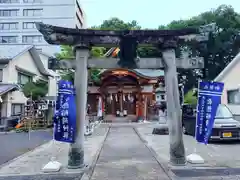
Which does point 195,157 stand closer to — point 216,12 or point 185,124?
point 185,124

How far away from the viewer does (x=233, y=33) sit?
89.9 ft

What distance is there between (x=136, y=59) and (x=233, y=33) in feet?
77.6

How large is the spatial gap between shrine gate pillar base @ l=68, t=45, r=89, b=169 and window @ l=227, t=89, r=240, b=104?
41.6 feet

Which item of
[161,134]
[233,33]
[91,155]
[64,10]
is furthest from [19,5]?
[91,155]

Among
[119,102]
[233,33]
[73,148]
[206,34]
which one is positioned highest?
[233,33]

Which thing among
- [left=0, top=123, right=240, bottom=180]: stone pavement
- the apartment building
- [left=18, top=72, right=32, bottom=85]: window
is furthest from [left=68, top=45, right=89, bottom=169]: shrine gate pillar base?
the apartment building

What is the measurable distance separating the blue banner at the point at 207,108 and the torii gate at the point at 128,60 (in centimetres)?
59

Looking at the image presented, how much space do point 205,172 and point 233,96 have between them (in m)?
12.3

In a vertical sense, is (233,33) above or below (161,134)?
above

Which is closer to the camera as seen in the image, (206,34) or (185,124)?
(206,34)

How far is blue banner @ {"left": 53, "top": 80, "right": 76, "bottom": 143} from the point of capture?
691 cm

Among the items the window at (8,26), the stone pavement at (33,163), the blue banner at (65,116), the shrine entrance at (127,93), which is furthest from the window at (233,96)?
the window at (8,26)

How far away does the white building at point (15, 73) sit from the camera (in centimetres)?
2056

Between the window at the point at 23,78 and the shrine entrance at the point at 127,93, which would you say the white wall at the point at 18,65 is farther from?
the shrine entrance at the point at 127,93
